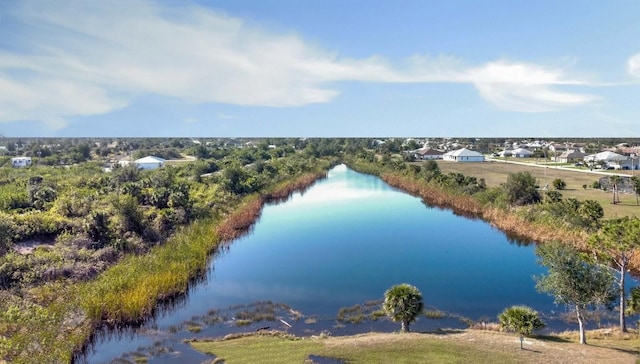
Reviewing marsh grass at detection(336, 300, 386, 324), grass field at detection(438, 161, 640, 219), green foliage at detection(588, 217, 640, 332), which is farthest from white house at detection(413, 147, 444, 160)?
→ green foliage at detection(588, 217, 640, 332)

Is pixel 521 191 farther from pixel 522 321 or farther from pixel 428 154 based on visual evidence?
pixel 428 154

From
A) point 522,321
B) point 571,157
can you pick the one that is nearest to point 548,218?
point 522,321

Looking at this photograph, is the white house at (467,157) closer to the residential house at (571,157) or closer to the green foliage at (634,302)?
the residential house at (571,157)

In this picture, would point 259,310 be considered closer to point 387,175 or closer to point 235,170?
point 235,170

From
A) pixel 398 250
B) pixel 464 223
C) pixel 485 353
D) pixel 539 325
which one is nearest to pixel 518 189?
pixel 464 223

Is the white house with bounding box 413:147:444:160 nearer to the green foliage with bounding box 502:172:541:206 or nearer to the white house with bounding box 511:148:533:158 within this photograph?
the white house with bounding box 511:148:533:158
